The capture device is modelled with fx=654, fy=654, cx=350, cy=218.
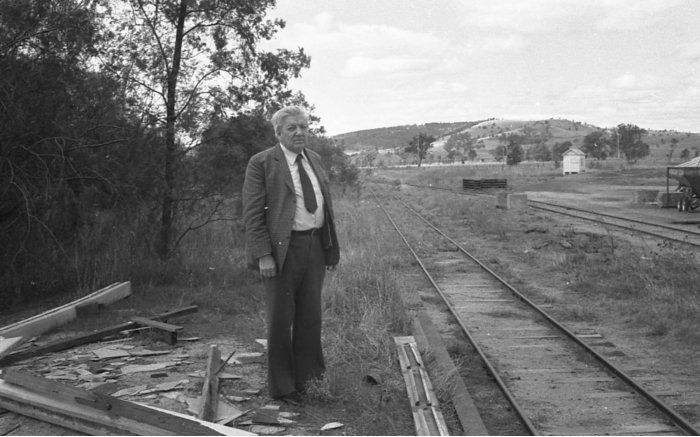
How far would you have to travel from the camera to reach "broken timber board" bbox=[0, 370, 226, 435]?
3553 mm

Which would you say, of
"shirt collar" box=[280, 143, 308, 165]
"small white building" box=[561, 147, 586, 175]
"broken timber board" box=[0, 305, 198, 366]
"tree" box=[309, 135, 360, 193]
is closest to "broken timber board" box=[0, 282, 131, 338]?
"broken timber board" box=[0, 305, 198, 366]

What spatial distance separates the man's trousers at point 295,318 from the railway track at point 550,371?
5.93 ft

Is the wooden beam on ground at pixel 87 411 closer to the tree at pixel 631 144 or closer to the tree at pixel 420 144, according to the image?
the tree at pixel 631 144

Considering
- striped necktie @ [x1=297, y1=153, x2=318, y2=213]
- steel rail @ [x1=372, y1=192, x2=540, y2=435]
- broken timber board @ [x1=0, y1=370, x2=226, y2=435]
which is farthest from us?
steel rail @ [x1=372, y1=192, x2=540, y2=435]

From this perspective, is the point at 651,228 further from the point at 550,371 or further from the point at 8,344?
the point at 8,344

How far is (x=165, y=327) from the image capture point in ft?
20.7

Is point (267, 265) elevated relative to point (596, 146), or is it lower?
lower

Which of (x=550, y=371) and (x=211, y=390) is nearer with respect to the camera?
(x=211, y=390)

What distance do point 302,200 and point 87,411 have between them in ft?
6.38

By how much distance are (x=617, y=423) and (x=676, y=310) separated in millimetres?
3998

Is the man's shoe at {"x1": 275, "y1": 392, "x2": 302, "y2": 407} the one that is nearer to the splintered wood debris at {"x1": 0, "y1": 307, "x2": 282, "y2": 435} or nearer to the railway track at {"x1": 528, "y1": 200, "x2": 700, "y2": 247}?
the splintered wood debris at {"x1": 0, "y1": 307, "x2": 282, "y2": 435}

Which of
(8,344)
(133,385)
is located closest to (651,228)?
(133,385)

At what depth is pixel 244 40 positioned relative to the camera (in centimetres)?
1033

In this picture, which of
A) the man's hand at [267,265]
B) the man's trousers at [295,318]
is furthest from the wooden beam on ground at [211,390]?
the man's hand at [267,265]
